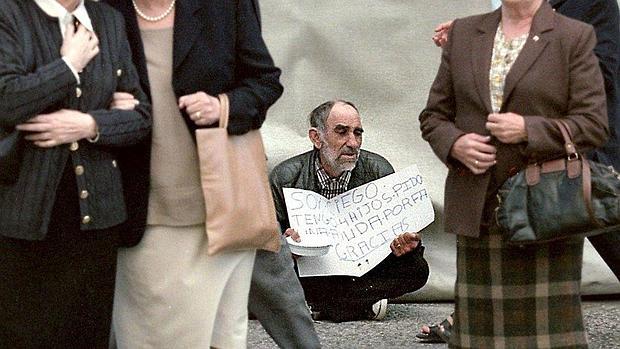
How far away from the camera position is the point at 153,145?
13.5 ft

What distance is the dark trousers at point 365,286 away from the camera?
6445 millimetres

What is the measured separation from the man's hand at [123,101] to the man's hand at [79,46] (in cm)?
15

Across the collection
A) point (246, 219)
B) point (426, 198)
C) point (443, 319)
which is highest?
point (246, 219)

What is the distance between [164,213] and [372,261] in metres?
2.45

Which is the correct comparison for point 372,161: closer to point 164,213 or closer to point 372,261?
point 372,261

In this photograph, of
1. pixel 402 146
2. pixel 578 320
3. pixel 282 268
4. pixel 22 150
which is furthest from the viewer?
pixel 402 146

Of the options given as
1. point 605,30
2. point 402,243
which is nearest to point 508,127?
point 605,30

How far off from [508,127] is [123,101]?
3.73 feet

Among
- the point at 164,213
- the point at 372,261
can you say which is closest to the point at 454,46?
the point at 164,213

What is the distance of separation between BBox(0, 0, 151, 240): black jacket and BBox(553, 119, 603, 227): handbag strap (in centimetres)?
122

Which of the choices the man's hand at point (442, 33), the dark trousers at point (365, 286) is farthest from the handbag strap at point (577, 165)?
the dark trousers at point (365, 286)

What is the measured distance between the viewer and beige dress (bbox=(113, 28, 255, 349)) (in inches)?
162

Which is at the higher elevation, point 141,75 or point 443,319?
point 141,75

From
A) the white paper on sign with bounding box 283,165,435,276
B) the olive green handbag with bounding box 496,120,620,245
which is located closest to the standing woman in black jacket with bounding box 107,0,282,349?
the olive green handbag with bounding box 496,120,620,245
